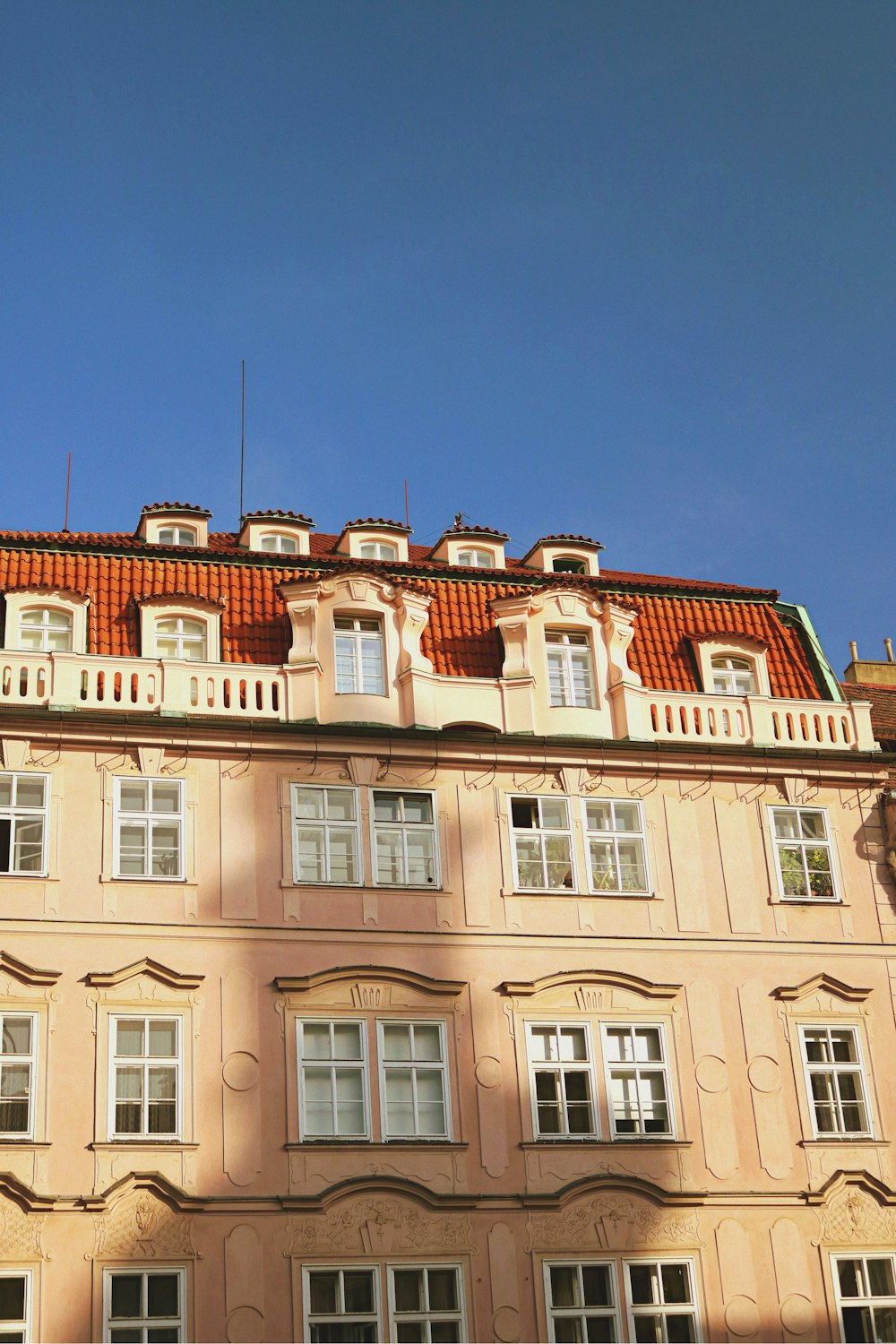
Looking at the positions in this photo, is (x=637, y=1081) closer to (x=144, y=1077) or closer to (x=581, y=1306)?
(x=581, y=1306)

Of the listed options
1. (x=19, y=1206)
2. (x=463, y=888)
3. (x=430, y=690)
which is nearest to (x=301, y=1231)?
(x=19, y=1206)

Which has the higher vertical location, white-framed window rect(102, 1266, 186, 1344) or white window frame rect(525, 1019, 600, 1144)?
white window frame rect(525, 1019, 600, 1144)

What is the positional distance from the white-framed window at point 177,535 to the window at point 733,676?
9965 mm

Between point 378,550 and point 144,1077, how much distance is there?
12.2 m

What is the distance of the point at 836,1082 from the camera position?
31.0m

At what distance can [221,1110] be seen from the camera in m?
28.2

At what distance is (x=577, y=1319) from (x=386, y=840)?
7953 millimetres

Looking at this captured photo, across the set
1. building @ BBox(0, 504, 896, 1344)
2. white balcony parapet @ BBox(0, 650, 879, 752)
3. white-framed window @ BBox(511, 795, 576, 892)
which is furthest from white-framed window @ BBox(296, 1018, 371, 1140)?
white balcony parapet @ BBox(0, 650, 879, 752)

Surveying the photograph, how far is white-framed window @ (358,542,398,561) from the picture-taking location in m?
36.4

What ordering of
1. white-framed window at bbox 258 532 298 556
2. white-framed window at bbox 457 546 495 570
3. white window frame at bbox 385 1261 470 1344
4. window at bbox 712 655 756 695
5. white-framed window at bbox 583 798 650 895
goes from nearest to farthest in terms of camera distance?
white window frame at bbox 385 1261 470 1344 < white-framed window at bbox 583 798 650 895 < window at bbox 712 655 756 695 < white-framed window at bbox 258 532 298 556 < white-framed window at bbox 457 546 495 570

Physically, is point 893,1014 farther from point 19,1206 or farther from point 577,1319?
point 19,1206

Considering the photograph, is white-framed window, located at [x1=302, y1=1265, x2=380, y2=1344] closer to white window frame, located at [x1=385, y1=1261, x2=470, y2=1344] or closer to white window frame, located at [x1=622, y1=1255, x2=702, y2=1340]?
white window frame, located at [x1=385, y1=1261, x2=470, y2=1344]

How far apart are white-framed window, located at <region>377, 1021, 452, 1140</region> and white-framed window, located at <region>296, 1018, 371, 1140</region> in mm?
328

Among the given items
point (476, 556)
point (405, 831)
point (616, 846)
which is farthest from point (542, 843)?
point (476, 556)
